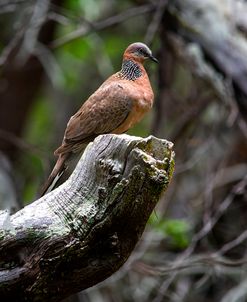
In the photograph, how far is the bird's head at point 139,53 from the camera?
4.36 m

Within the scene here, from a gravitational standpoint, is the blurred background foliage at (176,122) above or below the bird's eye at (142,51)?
below

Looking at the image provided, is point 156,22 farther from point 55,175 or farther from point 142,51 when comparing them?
point 55,175

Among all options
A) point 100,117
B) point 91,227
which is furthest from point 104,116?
point 91,227

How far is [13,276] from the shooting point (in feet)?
9.44

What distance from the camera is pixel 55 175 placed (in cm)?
395

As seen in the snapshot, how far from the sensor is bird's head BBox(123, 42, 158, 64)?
4359 millimetres

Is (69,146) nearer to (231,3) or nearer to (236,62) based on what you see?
(236,62)

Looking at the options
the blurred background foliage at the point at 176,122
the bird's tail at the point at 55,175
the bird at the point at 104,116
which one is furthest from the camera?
the blurred background foliage at the point at 176,122

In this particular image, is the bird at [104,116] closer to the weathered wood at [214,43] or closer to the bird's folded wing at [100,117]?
the bird's folded wing at [100,117]

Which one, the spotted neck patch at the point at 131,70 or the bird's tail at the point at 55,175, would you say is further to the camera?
the spotted neck patch at the point at 131,70

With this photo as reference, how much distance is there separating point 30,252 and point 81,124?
48.7 inches

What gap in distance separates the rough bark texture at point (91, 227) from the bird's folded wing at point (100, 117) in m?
1.05

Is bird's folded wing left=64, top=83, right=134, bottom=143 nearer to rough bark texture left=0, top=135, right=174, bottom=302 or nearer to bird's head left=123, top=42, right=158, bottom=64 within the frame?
bird's head left=123, top=42, right=158, bottom=64

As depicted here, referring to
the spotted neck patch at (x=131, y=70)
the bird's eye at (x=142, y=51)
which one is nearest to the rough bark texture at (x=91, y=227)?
the spotted neck patch at (x=131, y=70)
